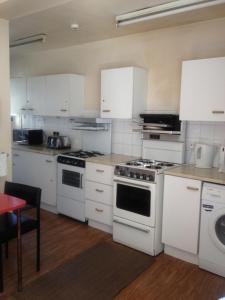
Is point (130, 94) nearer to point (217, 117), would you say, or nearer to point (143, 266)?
point (217, 117)

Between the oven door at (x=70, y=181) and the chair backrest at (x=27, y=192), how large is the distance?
106 centimetres

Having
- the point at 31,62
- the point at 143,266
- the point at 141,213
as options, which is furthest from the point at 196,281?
the point at 31,62

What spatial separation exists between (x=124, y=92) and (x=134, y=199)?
1.33 m

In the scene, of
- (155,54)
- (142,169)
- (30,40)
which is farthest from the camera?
(30,40)

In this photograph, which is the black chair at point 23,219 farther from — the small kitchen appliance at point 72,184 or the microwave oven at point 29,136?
the microwave oven at point 29,136

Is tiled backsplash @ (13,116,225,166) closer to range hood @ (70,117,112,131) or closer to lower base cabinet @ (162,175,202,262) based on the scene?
range hood @ (70,117,112,131)

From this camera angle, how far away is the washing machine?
2549 mm

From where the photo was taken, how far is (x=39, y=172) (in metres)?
4.12

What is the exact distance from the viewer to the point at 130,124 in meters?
3.84

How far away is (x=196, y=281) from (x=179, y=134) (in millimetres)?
1562

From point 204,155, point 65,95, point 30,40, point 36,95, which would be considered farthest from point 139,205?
point 30,40

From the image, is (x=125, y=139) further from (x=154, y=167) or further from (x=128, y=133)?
(x=154, y=167)

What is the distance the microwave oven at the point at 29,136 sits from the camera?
4.72 meters

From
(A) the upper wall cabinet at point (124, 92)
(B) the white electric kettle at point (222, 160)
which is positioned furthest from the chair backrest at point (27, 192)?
(B) the white electric kettle at point (222, 160)
